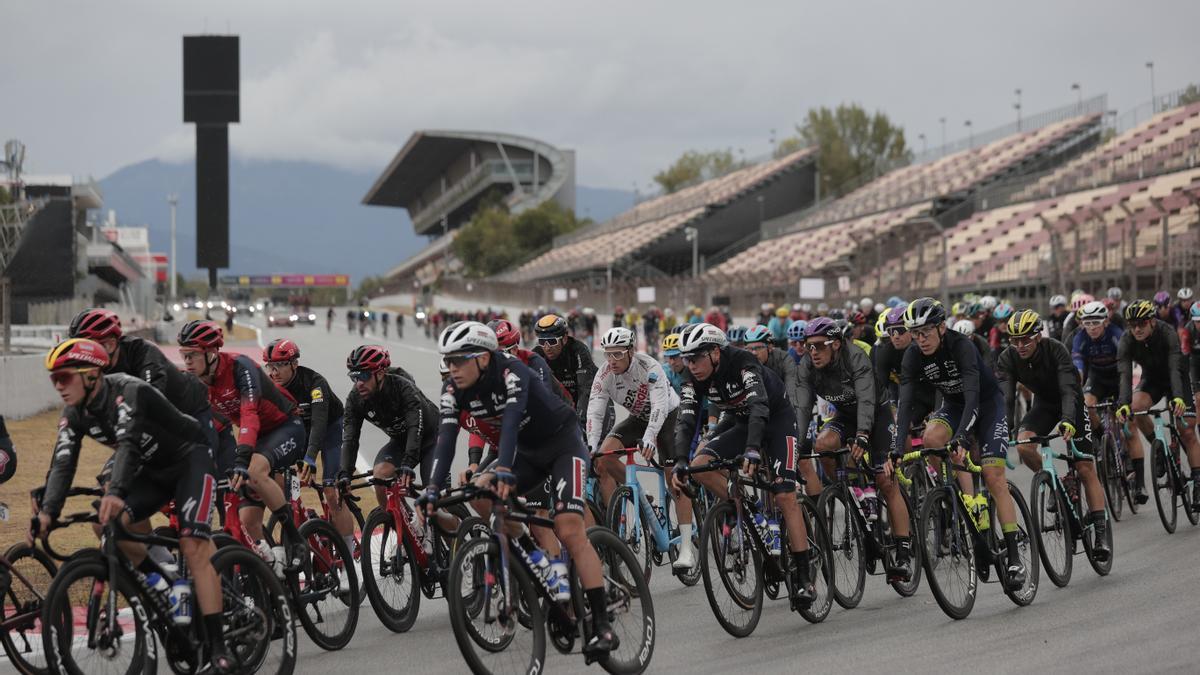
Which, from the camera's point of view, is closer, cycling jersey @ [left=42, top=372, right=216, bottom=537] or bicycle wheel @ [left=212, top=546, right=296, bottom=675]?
cycling jersey @ [left=42, top=372, right=216, bottom=537]

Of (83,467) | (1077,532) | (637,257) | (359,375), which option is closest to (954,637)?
(1077,532)

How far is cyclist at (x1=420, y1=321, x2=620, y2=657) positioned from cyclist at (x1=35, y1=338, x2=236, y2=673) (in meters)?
1.09

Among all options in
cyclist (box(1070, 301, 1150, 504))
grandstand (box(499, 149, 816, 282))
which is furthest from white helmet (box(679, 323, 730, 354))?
grandstand (box(499, 149, 816, 282))

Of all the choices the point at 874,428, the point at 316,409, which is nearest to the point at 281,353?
the point at 316,409

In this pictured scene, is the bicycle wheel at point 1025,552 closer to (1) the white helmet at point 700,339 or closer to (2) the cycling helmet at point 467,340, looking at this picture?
(1) the white helmet at point 700,339

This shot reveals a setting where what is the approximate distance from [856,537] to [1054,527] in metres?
1.52

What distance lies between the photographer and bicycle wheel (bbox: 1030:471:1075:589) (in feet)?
31.0

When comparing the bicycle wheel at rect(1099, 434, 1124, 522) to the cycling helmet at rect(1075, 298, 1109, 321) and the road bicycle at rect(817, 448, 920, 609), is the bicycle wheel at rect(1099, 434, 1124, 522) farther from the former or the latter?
the road bicycle at rect(817, 448, 920, 609)

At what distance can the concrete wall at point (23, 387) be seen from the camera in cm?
2327

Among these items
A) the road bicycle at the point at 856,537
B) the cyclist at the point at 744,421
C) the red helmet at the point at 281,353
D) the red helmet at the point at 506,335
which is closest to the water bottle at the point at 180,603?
the cyclist at the point at 744,421

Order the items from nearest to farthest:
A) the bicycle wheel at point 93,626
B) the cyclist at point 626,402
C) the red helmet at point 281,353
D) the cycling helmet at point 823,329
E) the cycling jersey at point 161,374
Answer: the bicycle wheel at point 93,626, the cycling jersey at point 161,374, the red helmet at point 281,353, the cyclist at point 626,402, the cycling helmet at point 823,329

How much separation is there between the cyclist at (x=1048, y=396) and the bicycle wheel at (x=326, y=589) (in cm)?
451

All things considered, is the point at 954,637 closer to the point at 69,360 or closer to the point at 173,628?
the point at 173,628

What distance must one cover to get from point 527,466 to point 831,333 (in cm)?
409
